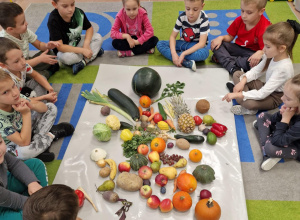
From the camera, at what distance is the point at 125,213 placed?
203 cm

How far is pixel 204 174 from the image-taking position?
2.12 meters

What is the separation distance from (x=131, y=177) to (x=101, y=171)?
30 cm

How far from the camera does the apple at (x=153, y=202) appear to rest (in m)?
1.99

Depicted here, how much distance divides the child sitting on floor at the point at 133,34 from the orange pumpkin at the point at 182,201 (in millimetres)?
2246

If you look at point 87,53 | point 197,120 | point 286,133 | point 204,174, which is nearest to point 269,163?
point 286,133

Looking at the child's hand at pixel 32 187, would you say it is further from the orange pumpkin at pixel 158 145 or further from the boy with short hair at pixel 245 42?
the boy with short hair at pixel 245 42

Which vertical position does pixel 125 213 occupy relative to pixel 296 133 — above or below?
below

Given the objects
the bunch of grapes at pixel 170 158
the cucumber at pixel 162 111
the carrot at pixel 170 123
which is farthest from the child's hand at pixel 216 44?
the bunch of grapes at pixel 170 158

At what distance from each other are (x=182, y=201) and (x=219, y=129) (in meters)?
0.86

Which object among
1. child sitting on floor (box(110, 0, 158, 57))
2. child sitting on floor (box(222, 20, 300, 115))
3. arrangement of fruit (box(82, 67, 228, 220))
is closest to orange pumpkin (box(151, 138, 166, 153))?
arrangement of fruit (box(82, 67, 228, 220))

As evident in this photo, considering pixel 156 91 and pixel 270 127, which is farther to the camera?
pixel 156 91

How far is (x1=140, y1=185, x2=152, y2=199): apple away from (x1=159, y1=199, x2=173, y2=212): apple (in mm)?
132

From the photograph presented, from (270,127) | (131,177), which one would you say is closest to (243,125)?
(270,127)

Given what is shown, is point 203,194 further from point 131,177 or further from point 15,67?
point 15,67
